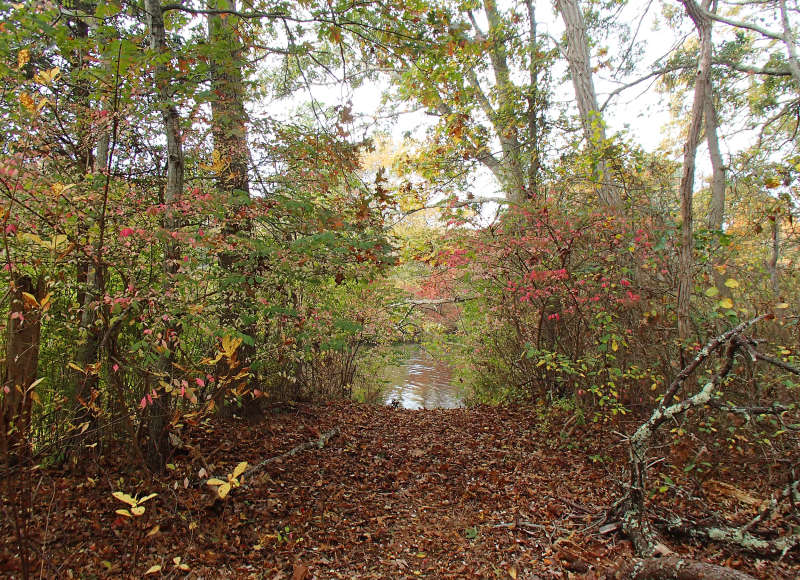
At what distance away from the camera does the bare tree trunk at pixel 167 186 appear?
3035 mm

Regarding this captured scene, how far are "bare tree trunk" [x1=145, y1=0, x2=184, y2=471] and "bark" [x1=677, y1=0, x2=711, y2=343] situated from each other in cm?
430

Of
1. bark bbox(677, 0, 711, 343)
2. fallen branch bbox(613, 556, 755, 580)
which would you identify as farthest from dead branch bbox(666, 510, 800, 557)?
bark bbox(677, 0, 711, 343)

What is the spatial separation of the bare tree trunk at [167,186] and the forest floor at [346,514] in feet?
0.70

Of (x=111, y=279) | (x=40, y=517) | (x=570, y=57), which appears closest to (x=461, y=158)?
(x=570, y=57)

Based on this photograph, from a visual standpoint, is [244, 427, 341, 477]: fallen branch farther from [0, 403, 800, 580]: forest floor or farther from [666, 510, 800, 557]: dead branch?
[666, 510, 800, 557]: dead branch

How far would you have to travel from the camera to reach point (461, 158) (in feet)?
25.5

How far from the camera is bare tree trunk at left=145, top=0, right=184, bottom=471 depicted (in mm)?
3035

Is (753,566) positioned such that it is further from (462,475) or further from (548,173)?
(548,173)

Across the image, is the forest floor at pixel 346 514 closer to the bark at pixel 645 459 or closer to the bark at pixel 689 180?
the bark at pixel 645 459

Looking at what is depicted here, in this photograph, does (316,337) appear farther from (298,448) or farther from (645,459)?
(645,459)

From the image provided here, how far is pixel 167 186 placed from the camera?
329cm

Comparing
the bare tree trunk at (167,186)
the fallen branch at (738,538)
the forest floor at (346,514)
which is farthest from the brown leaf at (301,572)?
the fallen branch at (738,538)

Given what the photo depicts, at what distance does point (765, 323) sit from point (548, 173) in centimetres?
342

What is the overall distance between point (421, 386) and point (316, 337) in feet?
26.4
